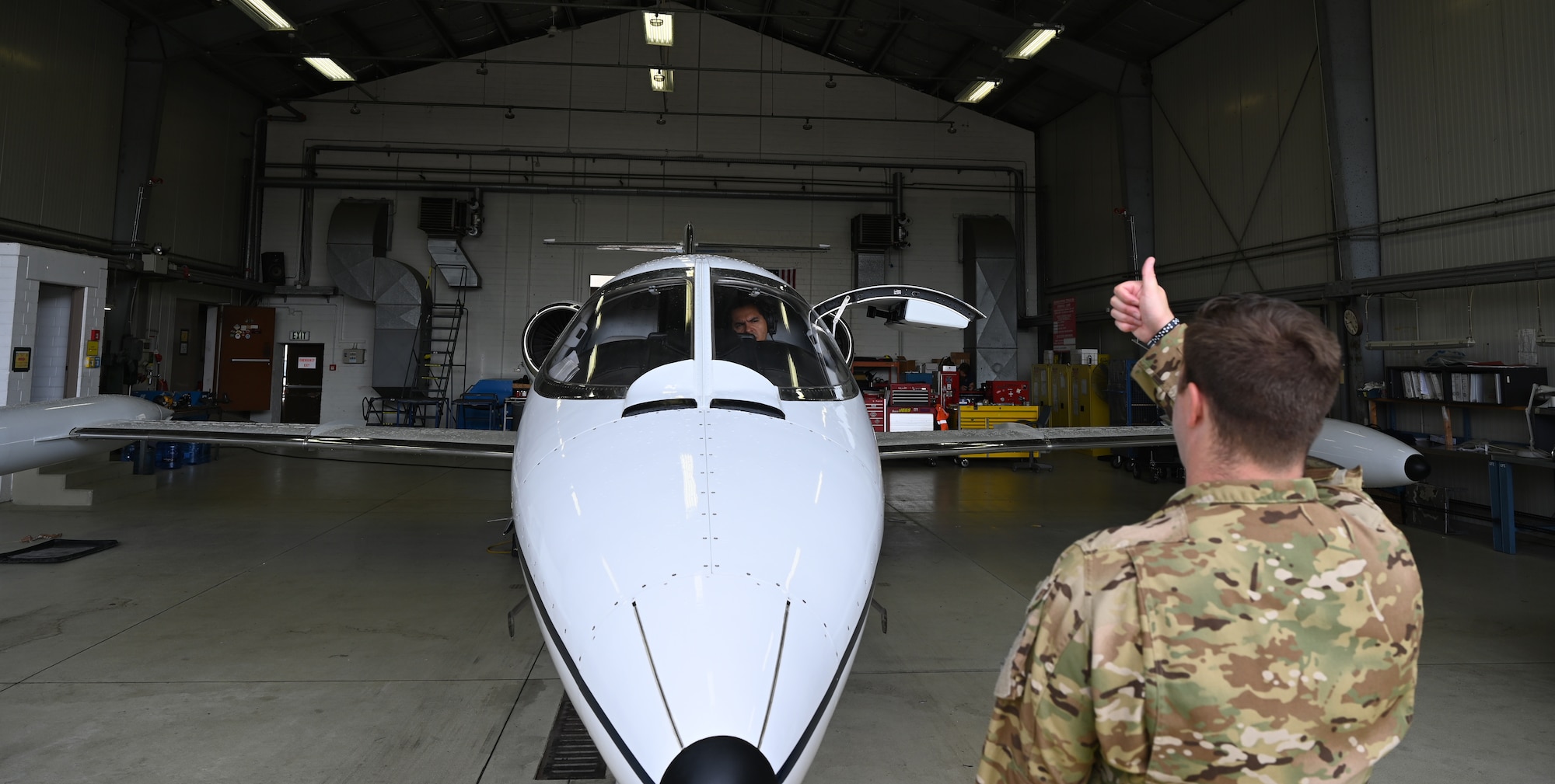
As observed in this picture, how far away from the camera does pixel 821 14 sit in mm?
17188

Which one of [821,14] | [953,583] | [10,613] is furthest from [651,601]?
[821,14]

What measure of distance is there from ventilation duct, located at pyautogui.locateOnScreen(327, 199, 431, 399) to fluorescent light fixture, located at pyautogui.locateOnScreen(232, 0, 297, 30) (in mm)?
6511

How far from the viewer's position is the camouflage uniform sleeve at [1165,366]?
4.26 feet

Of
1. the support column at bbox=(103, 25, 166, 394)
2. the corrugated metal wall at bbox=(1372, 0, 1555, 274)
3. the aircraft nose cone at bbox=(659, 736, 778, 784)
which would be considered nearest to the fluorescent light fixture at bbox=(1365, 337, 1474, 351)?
the corrugated metal wall at bbox=(1372, 0, 1555, 274)

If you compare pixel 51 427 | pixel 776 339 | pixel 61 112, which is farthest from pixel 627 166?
pixel 776 339

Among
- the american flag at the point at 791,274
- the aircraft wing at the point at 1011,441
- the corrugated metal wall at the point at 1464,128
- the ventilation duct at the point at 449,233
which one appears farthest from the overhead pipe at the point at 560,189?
the aircraft wing at the point at 1011,441

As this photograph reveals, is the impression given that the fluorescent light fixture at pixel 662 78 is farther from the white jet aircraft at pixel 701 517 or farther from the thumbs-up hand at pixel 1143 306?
the thumbs-up hand at pixel 1143 306

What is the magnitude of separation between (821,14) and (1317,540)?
60.5 feet

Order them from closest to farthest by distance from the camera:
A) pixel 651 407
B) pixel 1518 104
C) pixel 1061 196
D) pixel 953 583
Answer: pixel 651 407, pixel 953 583, pixel 1518 104, pixel 1061 196

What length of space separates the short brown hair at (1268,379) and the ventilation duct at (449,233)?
60.4 feet

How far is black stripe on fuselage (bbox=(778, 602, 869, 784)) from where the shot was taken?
174 centimetres

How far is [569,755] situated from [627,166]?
1734 centimetres

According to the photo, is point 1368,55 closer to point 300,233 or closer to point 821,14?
point 821,14

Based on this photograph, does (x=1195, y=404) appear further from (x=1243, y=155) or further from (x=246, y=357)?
(x=246, y=357)
